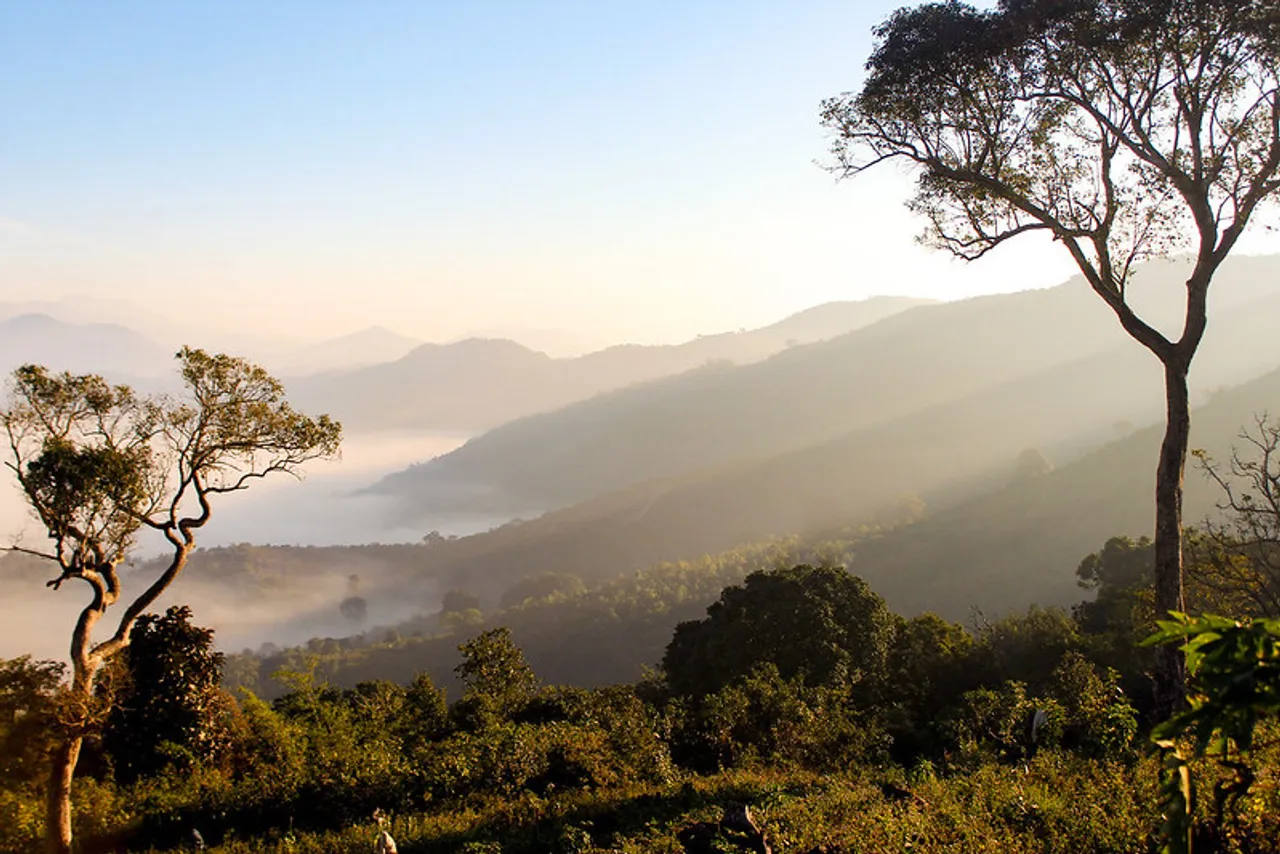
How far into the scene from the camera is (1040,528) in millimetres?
96000

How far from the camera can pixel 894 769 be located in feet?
41.2

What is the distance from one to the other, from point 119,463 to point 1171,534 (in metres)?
17.4

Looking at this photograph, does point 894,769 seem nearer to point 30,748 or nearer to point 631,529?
point 30,748

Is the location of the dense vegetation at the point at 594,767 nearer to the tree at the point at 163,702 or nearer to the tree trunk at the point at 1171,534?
the tree at the point at 163,702

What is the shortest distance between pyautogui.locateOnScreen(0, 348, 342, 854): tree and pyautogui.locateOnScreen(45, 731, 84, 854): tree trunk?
0.02 m

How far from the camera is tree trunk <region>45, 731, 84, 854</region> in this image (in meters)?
11.2

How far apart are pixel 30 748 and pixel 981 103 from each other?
67.7 ft

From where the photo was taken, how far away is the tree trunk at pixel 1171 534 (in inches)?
427

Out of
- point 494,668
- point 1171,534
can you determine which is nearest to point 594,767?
point 1171,534

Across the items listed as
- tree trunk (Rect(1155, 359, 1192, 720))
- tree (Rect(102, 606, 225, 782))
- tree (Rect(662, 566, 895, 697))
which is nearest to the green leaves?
tree trunk (Rect(1155, 359, 1192, 720))

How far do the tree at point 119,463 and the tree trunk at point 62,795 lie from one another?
0.05 ft

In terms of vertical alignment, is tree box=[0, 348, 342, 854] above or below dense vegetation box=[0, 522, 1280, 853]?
above

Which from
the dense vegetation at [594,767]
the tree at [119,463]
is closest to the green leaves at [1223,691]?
the dense vegetation at [594,767]

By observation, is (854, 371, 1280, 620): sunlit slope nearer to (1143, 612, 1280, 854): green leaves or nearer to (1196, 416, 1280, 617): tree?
(1196, 416, 1280, 617): tree
